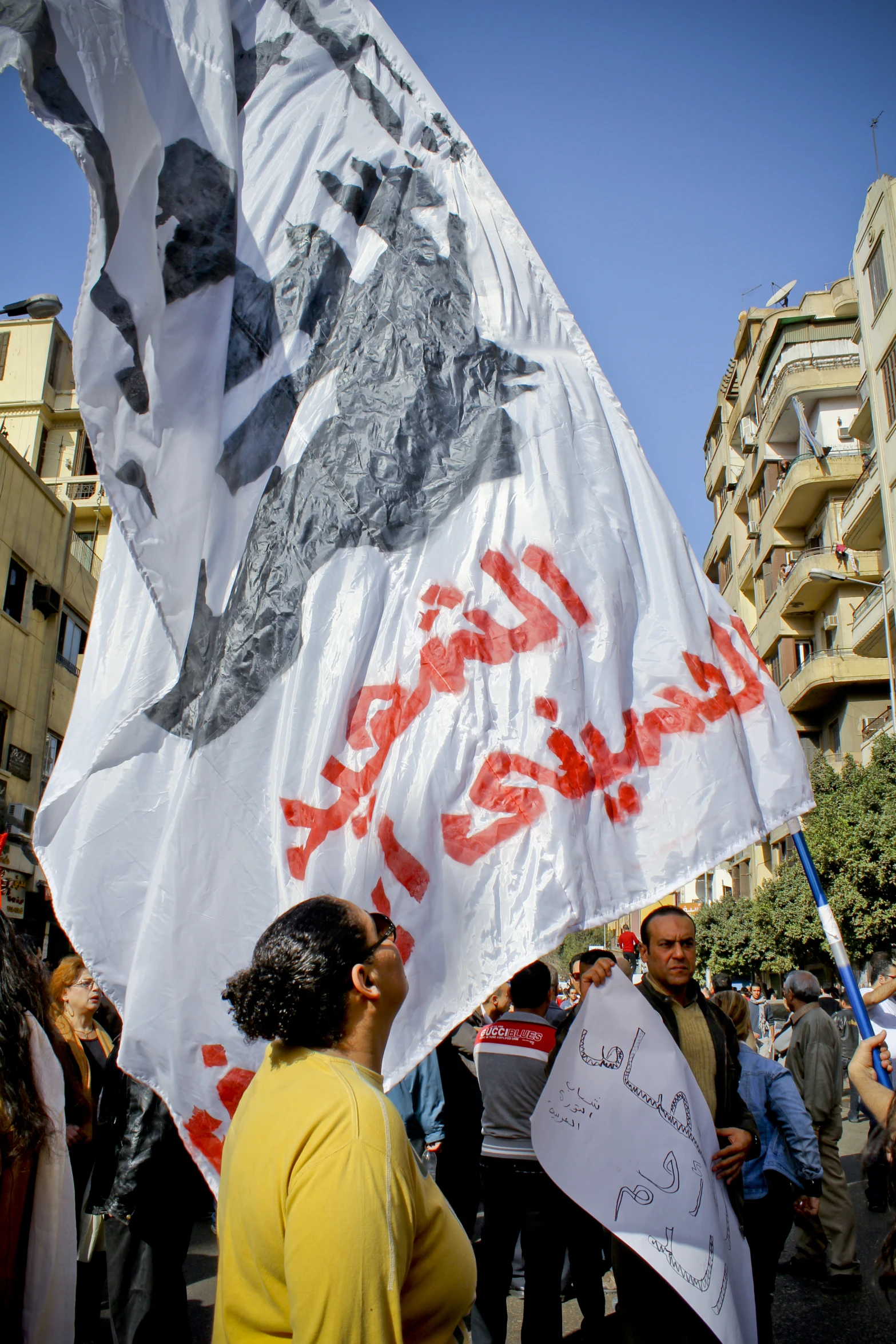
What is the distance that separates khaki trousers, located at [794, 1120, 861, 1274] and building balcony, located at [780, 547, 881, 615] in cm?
2659

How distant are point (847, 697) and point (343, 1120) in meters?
34.7

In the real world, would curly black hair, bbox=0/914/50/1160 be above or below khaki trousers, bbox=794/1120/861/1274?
above

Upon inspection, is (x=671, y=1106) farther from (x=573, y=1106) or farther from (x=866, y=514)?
(x=866, y=514)

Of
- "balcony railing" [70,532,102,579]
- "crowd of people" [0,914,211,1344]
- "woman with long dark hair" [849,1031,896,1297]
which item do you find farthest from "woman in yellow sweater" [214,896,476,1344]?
"balcony railing" [70,532,102,579]

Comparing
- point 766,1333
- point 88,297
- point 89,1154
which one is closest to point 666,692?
point 88,297

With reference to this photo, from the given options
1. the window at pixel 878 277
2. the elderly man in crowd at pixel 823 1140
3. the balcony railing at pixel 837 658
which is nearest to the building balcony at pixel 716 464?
the balcony railing at pixel 837 658

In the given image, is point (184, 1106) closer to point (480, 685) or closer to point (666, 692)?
point (480, 685)

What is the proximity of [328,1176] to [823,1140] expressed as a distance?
585cm

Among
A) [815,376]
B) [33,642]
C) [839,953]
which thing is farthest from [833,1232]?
[815,376]

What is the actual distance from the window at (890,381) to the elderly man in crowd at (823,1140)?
Answer: 2151 centimetres

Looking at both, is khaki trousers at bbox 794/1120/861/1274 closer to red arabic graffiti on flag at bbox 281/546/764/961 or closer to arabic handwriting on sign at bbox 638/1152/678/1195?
arabic handwriting on sign at bbox 638/1152/678/1195

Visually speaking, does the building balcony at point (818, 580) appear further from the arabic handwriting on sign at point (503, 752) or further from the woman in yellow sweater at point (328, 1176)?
the woman in yellow sweater at point (328, 1176)

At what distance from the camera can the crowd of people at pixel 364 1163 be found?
1.55m

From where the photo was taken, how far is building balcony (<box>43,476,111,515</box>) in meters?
28.9
